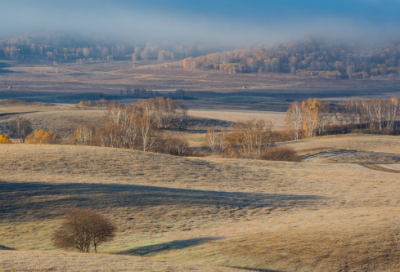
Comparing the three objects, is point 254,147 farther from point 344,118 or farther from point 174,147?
point 344,118

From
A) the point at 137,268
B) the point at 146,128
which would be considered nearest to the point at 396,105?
the point at 146,128

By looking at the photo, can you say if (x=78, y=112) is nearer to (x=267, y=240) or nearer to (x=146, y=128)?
(x=146, y=128)

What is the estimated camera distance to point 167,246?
67.5 ft

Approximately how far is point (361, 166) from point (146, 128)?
32.4 m

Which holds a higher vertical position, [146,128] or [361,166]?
[146,128]

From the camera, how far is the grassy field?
1839 centimetres

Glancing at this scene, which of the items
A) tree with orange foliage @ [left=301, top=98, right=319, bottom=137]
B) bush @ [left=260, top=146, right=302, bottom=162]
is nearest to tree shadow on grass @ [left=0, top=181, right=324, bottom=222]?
bush @ [left=260, top=146, right=302, bottom=162]

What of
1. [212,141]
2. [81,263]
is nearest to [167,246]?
[81,263]

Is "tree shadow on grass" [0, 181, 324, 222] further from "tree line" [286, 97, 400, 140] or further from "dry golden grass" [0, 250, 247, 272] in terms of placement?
"tree line" [286, 97, 400, 140]

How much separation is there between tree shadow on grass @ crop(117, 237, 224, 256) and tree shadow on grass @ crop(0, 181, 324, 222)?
6904 millimetres

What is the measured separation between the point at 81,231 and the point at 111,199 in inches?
376

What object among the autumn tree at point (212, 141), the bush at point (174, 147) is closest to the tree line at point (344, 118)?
the autumn tree at point (212, 141)

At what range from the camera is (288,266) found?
17.5 meters

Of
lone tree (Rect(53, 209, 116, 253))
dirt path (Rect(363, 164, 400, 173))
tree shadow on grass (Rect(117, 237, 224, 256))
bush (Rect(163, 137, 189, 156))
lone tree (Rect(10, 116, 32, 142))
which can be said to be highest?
lone tree (Rect(53, 209, 116, 253))
